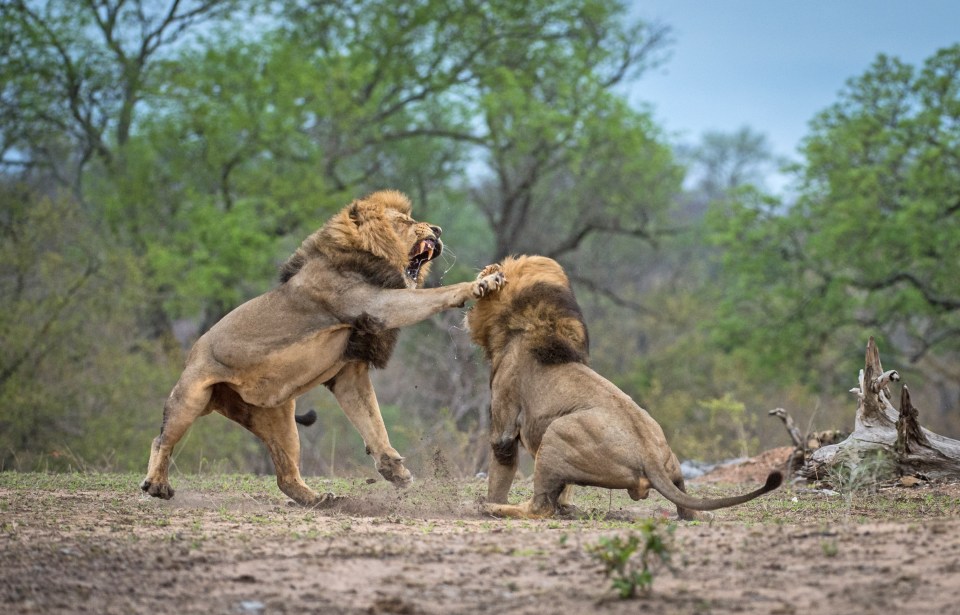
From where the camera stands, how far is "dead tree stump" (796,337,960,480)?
883 cm

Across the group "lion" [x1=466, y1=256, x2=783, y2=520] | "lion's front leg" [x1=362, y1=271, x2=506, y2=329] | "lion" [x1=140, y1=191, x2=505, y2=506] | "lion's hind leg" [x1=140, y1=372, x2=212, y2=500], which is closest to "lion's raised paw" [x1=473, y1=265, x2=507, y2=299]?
"lion's front leg" [x1=362, y1=271, x2=506, y2=329]

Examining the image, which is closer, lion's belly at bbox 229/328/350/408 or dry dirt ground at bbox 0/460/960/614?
dry dirt ground at bbox 0/460/960/614

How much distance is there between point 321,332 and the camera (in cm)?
790

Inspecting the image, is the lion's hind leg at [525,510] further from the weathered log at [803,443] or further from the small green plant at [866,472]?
the weathered log at [803,443]

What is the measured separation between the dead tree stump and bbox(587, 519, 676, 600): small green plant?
4.16 metres

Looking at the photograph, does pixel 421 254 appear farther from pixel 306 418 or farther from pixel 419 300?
pixel 306 418

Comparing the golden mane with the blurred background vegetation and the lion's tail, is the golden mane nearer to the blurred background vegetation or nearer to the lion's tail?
the lion's tail

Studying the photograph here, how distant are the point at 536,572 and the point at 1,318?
14579mm

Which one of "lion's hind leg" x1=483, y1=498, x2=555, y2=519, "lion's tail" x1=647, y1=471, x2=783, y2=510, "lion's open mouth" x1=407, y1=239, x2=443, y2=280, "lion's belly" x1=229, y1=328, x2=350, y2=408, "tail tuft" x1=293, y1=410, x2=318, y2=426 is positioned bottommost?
"lion's hind leg" x1=483, y1=498, x2=555, y2=519

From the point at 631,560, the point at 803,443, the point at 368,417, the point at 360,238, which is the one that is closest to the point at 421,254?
the point at 360,238

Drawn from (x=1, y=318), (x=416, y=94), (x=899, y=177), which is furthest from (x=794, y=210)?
(x=1, y=318)

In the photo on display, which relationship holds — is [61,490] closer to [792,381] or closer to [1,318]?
[1,318]

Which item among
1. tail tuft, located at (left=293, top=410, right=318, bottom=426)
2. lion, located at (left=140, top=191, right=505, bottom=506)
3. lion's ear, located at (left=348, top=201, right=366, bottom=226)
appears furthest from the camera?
tail tuft, located at (left=293, top=410, right=318, bottom=426)

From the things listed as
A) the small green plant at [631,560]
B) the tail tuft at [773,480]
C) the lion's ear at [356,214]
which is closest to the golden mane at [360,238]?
the lion's ear at [356,214]
